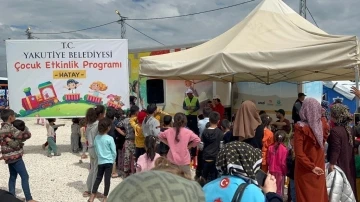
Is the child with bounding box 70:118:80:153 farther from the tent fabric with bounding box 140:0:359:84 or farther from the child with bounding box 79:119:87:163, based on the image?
the tent fabric with bounding box 140:0:359:84

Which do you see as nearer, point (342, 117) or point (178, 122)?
point (342, 117)

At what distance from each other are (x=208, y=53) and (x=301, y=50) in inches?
78.6

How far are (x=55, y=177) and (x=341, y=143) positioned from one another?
5653 mm

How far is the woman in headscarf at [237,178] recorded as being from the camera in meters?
2.19

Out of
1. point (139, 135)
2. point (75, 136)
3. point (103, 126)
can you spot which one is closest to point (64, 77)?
point (75, 136)

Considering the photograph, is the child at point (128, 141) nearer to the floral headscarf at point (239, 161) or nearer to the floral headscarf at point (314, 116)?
the floral headscarf at point (314, 116)

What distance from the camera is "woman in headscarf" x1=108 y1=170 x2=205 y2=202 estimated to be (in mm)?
1021

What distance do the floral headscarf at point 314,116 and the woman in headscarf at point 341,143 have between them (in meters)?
0.48

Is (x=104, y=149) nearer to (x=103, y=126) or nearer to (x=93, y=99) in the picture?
(x=103, y=126)

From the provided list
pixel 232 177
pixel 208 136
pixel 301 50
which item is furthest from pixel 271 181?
pixel 301 50

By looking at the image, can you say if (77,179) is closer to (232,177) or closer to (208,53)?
(208,53)

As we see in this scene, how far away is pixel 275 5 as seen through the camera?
26.1ft

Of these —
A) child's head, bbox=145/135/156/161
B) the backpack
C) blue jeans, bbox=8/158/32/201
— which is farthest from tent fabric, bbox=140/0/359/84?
the backpack

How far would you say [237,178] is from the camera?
2283 mm
